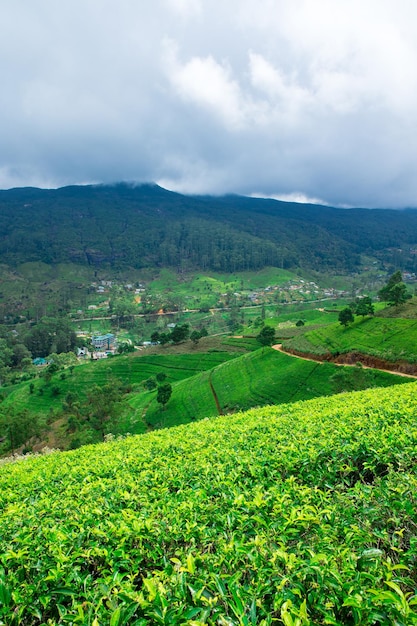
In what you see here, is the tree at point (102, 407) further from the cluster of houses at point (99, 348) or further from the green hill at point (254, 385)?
the cluster of houses at point (99, 348)

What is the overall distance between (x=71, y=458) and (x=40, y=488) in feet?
10.4

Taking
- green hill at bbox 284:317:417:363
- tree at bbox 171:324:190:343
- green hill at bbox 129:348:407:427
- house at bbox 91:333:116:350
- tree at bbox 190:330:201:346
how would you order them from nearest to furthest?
1. green hill at bbox 129:348:407:427
2. green hill at bbox 284:317:417:363
3. tree at bbox 190:330:201:346
4. tree at bbox 171:324:190:343
5. house at bbox 91:333:116:350

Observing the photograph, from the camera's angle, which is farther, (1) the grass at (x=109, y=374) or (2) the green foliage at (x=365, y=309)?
(1) the grass at (x=109, y=374)

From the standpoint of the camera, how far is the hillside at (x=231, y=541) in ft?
10.3

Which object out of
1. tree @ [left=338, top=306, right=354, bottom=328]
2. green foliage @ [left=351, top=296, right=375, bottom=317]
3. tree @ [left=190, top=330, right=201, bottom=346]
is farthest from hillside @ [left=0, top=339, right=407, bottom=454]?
tree @ [left=190, top=330, right=201, bottom=346]

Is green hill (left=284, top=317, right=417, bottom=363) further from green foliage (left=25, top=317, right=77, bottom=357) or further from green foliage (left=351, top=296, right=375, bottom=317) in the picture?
green foliage (left=25, top=317, right=77, bottom=357)

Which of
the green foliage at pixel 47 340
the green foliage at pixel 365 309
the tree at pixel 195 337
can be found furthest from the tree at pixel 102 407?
the green foliage at pixel 47 340

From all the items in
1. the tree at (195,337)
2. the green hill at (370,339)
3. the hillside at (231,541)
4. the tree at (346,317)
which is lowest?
the tree at (195,337)

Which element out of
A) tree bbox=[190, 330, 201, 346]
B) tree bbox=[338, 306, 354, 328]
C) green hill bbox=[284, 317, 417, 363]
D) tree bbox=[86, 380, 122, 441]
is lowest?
tree bbox=[86, 380, 122, 441]

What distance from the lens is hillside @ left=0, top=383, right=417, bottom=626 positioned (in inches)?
123

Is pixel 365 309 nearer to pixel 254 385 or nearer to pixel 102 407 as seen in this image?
pixel 254 385

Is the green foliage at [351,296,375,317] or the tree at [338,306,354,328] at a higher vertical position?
the green foliage at [351,296,375,317]

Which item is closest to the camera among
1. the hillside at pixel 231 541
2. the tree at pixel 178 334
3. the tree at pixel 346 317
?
the hillside at pixel 231 541

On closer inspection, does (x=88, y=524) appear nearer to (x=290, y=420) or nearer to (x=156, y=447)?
(x=156, y=447)
